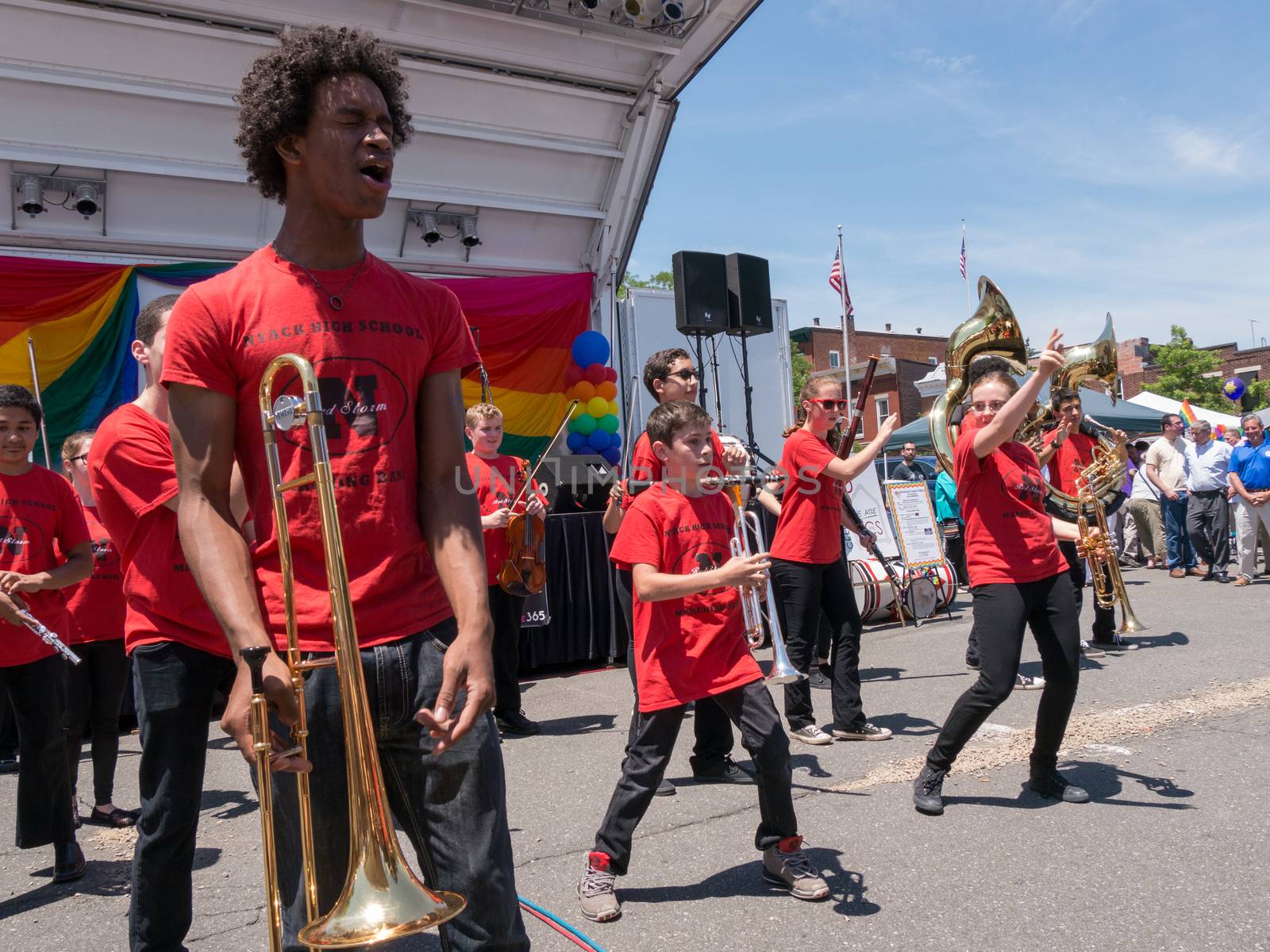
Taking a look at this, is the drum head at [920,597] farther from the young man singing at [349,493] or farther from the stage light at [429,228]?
the young man singing at [349,493]

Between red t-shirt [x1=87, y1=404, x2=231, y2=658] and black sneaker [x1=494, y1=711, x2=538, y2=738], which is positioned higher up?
red t-shirt [x1=87, y1=404, x2=231, y2=658]

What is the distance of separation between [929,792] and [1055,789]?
55 cm

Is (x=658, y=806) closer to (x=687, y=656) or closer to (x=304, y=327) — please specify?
(x=687, y=656)

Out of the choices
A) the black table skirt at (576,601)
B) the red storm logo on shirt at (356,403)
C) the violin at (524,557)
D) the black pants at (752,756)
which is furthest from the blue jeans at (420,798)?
the black table skirt at (576,601)

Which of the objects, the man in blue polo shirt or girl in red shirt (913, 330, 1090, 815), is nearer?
girl in red shirt (913, 330, 1090, 815)

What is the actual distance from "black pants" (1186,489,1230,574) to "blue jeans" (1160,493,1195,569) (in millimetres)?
294

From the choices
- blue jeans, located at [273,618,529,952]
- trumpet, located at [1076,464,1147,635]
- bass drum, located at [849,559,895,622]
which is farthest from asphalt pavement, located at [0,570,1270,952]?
bass drum, located at [849,559,895,622]

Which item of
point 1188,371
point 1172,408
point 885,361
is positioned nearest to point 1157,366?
point 1188,371

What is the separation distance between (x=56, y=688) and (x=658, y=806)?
2548 mm

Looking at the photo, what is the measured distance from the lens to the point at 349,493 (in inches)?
73.3

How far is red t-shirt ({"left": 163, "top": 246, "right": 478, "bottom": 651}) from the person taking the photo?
1.83 meters

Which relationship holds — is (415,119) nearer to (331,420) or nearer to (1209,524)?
(331,420)

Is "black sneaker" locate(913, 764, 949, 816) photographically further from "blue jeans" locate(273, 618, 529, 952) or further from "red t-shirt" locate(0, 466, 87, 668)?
"red t-shirt" locate(0, 466, 87, 668)

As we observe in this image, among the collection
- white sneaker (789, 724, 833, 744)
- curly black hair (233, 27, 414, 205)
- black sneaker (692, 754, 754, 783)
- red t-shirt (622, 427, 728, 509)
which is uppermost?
curly black hair (233, 27, 414, 205)
